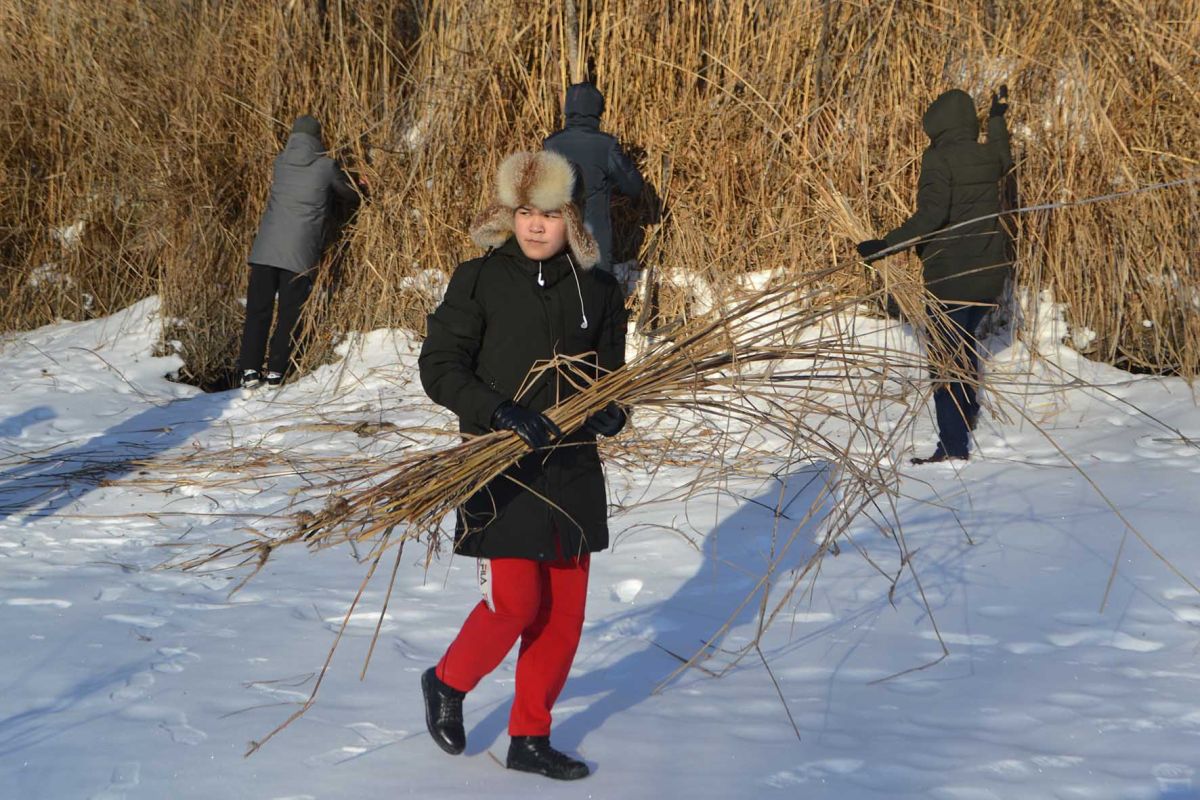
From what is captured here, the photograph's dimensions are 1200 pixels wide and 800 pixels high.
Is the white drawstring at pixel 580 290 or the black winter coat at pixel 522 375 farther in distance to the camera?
the white drawstring at pixel 580 290

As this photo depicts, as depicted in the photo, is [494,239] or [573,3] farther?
[573,3]

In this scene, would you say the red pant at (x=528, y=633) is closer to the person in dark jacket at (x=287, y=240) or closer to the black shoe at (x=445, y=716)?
the black shoe at (x=445, y=716)

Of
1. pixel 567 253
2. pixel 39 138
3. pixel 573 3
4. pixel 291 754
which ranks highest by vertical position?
pixel 573 3

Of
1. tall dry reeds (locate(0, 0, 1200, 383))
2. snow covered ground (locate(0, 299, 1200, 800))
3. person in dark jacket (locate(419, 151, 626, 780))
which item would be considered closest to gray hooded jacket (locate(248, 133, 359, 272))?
tall dry reeds (locate(0, 0, 1200, 383))

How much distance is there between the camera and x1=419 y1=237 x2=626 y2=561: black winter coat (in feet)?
8.64

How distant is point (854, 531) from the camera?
15.2ft

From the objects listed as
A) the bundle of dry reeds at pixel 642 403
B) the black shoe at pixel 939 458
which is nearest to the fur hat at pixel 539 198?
the bundle of dry reeds at pixel 642 403

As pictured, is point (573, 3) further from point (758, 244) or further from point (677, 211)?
point (758, 244)

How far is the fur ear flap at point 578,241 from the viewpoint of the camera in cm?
271

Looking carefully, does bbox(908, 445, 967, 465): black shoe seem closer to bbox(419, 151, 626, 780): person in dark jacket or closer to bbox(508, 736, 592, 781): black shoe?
bbox(419, 151, 626, 780): person in dark jacket

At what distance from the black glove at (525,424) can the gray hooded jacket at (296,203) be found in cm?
546

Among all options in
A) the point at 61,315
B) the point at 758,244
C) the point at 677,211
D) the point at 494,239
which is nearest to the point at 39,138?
the point at 61,315

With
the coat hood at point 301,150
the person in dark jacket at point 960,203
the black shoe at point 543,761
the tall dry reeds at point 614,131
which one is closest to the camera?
the black shoe at point 543,761

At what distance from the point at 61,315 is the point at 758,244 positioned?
5684mm
